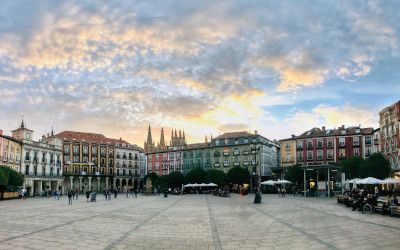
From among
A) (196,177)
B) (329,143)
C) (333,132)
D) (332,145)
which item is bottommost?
(196,177)

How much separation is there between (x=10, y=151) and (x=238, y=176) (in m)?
48.1

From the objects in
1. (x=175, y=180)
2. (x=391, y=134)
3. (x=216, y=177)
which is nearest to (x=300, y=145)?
(x=216, y=177)

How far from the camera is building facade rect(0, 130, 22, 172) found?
78100 millimetres

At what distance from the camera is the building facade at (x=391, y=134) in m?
63.0

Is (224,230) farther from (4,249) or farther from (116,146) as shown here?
(116,146)

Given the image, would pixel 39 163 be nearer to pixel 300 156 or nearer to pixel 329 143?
pixel 300 156

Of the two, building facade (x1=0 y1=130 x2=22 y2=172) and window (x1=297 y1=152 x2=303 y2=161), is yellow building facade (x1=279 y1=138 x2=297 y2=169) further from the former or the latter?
building facade (x1=0 y1=130 x2=22 y2=172)

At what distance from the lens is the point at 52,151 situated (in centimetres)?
10294

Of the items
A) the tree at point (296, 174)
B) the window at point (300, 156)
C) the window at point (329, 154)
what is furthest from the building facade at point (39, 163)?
the window at point (329, 154)

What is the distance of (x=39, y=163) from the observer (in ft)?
315

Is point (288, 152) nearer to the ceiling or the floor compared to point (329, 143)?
nearer to the floor

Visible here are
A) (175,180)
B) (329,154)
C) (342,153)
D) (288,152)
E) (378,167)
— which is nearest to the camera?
(378,167)

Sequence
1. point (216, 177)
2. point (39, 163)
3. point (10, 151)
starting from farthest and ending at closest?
point (39, 163) → point (216, 177) → point (10, 151)

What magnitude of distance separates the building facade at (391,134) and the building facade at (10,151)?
69.0 metres
